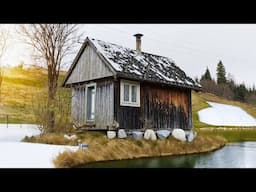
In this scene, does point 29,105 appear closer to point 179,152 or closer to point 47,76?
point 47,76

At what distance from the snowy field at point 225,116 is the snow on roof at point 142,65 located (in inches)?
135

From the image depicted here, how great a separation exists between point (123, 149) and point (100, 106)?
2273 mm

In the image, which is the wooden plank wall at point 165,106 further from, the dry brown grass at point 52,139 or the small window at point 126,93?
the dry brown grass at point 52,139

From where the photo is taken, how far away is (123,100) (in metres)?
9.86

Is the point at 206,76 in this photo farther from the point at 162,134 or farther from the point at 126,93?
the point at 126,93

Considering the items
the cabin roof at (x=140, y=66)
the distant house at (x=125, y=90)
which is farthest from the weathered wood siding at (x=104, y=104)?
the cabin roof at (x=140, y=66)

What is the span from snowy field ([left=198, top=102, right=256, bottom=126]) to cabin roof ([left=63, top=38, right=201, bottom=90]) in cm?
335

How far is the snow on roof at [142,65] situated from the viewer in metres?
9.91

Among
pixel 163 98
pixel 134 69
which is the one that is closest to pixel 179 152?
pixel 163 98

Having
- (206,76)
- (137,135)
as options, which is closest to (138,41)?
(137,135)

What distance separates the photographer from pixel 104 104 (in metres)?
10.0

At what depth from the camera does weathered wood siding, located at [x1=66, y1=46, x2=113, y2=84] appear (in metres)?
10.1
